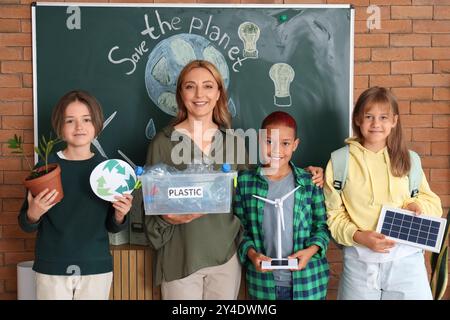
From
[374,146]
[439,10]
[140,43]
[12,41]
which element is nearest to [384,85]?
[439,10]

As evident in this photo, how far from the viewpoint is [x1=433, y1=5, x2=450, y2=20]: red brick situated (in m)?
3.34

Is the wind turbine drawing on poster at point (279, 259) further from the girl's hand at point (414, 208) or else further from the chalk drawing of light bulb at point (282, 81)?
the chalk drawing of light bulb at point (282, 81)

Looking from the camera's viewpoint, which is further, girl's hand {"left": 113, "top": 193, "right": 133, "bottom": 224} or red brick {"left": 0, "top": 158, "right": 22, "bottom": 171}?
red brick {"left": 0, "top": 158, "right": 22, "bottom": 171}

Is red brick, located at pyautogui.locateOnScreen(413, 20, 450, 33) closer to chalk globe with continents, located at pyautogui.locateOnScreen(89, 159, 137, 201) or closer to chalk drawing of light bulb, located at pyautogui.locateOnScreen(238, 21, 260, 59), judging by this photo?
chalk drawing of light bulb, located at pyautogui.locateOnScreen(238, 21, 260, 59)

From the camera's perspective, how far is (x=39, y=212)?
2.45m

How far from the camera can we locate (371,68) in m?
3.34

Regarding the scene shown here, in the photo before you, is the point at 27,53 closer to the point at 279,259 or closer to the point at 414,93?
the point at 279,259

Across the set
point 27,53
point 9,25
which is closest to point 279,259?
point 27,53

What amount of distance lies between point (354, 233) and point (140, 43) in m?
1.56

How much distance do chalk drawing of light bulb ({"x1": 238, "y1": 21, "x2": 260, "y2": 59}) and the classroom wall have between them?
15cm

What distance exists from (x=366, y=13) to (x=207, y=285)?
177 cm

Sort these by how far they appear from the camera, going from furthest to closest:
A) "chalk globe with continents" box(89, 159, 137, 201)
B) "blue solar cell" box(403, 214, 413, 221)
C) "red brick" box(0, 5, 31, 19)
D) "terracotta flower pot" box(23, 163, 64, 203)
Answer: "red brick" box(0, 5, 31, 19)
"blue solar cell" box(403, 214, 413, 221)
"chalk globe with continents" box(89, 159, 137, 201)
"terracotta flower pot" box(23, 163, 64, 203)

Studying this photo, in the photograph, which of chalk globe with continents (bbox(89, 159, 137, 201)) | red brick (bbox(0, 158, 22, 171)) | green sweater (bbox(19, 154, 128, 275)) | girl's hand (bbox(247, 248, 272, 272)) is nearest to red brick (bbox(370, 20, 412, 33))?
girl's hand (bbox(247, 248, 272, 272))

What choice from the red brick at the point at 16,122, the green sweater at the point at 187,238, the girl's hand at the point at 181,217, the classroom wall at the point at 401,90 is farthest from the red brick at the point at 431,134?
the red brick at the point at 16,122
